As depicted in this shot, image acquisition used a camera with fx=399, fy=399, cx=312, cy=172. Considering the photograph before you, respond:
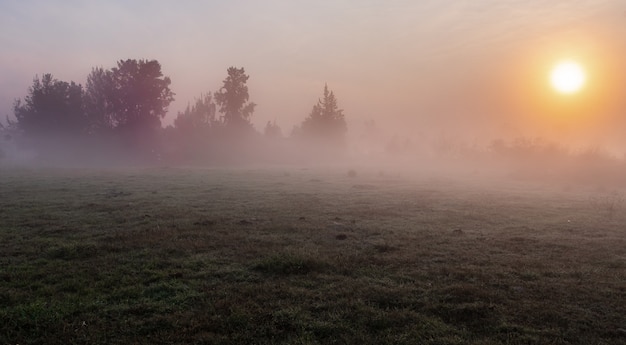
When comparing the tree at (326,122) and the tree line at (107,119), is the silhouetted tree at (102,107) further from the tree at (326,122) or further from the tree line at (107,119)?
the tree at (326,122)

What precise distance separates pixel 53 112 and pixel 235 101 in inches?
1499

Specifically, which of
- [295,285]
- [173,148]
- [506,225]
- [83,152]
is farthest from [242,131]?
[295,285]

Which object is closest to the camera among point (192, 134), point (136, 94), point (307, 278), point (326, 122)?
point (307, 278)

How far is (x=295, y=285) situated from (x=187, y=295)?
273 cm

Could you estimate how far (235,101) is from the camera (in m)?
97.9

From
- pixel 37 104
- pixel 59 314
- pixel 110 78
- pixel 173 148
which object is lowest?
pixel 59 314

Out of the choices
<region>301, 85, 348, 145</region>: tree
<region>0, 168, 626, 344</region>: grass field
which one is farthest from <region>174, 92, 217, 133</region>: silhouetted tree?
<region>0, 168, 626, 344</region>: grass field

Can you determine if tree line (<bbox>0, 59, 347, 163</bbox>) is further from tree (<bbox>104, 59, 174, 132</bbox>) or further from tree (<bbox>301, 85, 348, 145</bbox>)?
tree (<bbox>301, 85, 348, 145</bbox>)

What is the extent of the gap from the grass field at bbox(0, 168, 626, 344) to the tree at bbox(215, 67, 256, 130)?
78.5 meters

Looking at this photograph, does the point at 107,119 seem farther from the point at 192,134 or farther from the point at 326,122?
the point at 326,122

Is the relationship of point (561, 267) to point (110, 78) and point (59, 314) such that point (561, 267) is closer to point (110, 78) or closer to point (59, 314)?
point (59, 314)

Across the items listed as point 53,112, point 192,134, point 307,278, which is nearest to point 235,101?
point 192,134

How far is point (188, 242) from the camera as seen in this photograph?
14.8m

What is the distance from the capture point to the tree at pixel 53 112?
3209 inches
